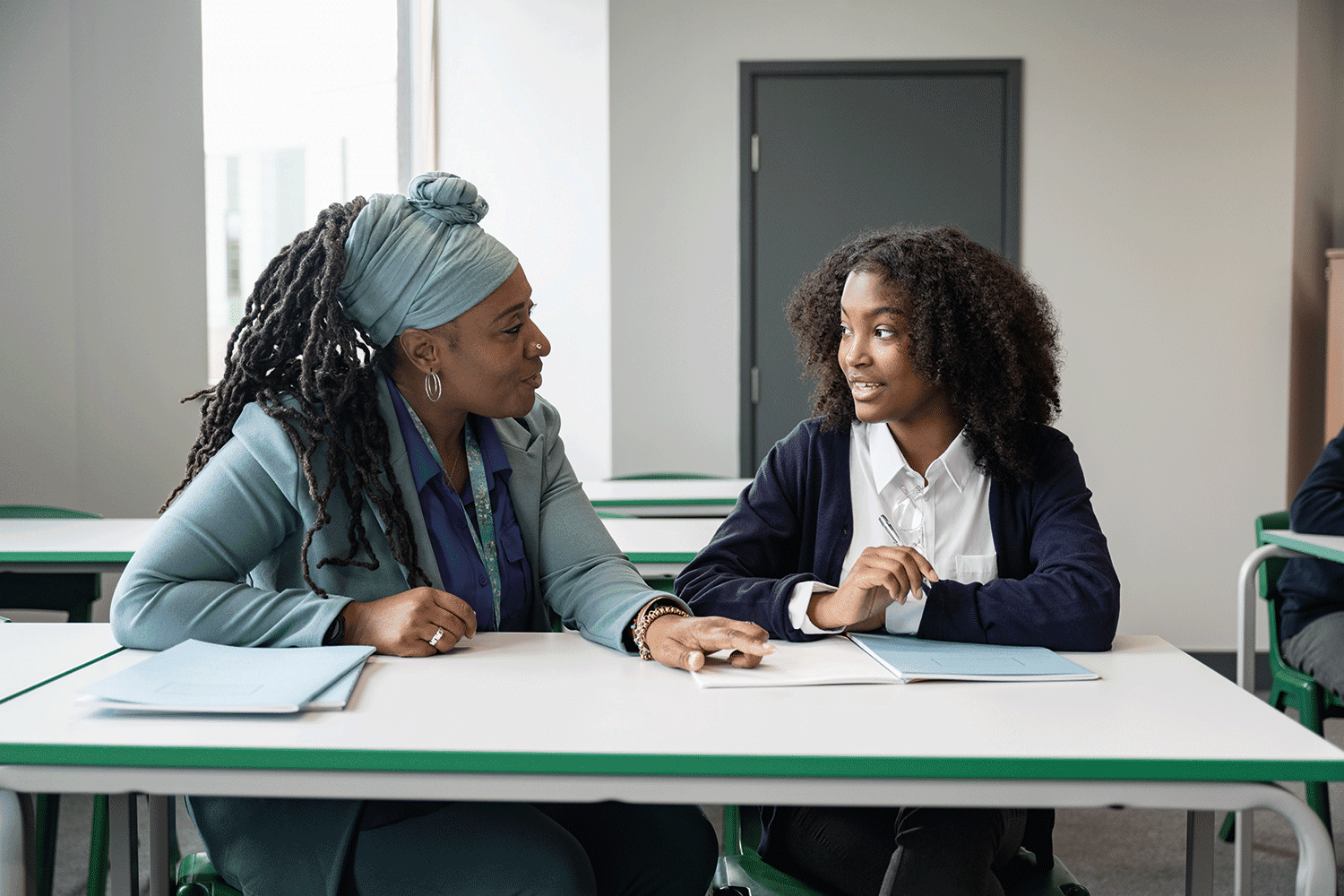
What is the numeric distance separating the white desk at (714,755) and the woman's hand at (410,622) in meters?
0.21

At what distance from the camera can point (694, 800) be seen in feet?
3.32

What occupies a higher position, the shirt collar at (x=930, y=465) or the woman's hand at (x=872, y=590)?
the shirt collar at (x=930, y=465)

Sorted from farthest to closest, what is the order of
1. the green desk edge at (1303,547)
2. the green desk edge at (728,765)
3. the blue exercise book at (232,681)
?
the green desk edge at (1303,547) < the blue exercise book at (232,681) < the green desk edge at (728,765)

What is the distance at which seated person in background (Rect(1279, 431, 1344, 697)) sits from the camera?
252 cm

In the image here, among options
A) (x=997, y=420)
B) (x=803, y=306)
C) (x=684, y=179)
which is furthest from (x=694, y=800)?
(x=684, y=179)

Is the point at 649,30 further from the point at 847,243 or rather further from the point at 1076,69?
the point at 847,243

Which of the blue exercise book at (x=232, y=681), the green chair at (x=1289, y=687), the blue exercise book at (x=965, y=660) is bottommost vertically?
the green chair at (x=1289, y=687)

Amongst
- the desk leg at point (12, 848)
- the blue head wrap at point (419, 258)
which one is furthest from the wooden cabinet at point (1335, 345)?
the desk leg at point (12, 848)

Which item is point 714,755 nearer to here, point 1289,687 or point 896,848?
point 896,848

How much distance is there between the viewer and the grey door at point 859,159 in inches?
181

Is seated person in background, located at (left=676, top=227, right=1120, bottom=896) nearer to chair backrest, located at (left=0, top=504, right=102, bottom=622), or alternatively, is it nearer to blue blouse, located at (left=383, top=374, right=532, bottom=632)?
blue blouse, located at (left=383, top=374, right=532, bottom=632)

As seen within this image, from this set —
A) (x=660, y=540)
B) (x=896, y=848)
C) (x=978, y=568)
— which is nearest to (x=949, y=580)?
(x=978, y=568)

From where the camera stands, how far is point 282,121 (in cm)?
436

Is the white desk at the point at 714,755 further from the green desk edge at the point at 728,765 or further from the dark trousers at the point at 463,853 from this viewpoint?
the dark trousers at the point at 463,853
